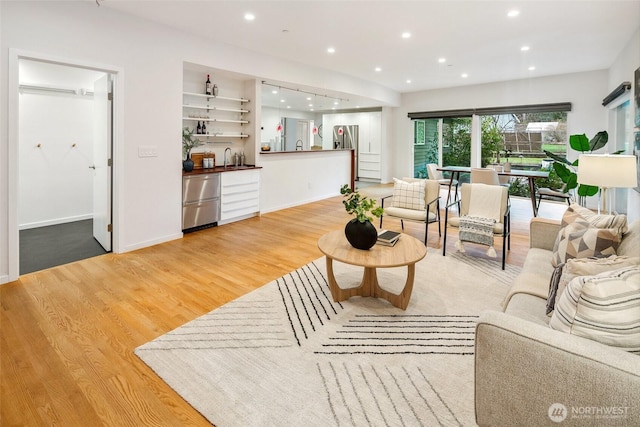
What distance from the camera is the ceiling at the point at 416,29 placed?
12.4ft

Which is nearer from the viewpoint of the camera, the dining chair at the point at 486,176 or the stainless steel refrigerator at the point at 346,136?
the dining chair at the point at 486,176

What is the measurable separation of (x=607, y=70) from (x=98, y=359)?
30.1 ft

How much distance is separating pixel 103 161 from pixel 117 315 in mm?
2319

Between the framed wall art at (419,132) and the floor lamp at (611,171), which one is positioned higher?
the framed wall art at (419,132)

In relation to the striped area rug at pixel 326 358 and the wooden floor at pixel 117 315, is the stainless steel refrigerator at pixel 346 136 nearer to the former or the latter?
the wooden floor at pixel 117 315

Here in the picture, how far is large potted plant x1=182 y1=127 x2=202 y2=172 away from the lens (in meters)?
5.08

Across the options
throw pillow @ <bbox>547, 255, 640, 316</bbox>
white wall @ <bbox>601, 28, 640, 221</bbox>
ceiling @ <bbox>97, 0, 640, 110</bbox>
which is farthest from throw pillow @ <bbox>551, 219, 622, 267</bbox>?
white wall @ <bbox>601, 28, 640, 221</bbox>

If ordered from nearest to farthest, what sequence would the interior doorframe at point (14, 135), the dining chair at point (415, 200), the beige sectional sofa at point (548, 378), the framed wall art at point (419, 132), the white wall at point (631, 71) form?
the beige sectional sofa at point (548, 378) < the interior doorframe at point (14, 135) < the white wall at point (631, 71) < the dining chair at point (415, 200) < the framed wall art at point (419, 132)

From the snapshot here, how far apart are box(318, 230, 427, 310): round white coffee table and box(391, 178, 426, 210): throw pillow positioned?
1.70 metres

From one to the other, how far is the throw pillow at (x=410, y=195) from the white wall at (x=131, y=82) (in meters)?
2.96

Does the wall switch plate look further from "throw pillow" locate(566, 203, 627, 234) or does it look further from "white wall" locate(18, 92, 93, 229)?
"throw pillow" locate(566, 203, 627, 234)

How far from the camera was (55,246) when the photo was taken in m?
4.30

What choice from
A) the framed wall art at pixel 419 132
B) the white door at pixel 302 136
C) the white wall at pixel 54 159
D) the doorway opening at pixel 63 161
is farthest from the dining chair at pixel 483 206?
the white door at pixel 302 136

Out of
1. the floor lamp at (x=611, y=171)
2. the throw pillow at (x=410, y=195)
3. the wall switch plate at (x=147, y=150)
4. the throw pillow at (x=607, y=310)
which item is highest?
the wall switch plate at (x=147, y=150)
